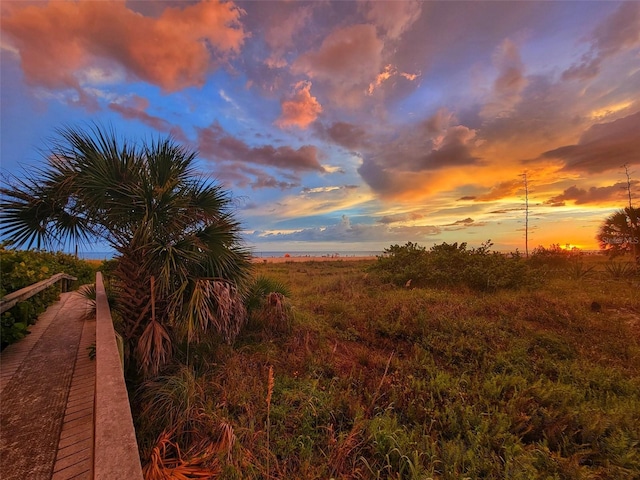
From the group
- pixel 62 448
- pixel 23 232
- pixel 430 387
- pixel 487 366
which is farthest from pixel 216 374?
pixel 487 366

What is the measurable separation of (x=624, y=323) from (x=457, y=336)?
16.9ft

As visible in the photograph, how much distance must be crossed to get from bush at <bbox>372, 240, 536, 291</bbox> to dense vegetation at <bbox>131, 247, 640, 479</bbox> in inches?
146

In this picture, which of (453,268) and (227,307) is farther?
(453,268)

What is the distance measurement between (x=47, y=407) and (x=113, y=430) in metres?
2.77

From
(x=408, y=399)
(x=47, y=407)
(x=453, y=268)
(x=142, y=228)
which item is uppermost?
(x=142, y=228)

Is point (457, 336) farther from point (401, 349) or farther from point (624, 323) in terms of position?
point (624, 323)

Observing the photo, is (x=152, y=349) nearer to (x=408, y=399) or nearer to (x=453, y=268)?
(x=408, y=399)

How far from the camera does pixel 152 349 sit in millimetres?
5074

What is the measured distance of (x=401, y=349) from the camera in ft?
23.6

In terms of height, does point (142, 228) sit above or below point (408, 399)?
→ above

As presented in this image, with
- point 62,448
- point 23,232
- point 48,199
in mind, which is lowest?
point 62,448

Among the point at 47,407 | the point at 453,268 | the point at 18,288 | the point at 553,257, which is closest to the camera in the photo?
the point at 47,407

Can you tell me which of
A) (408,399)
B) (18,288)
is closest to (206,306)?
(408,399)

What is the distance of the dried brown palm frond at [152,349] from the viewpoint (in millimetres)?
4801
